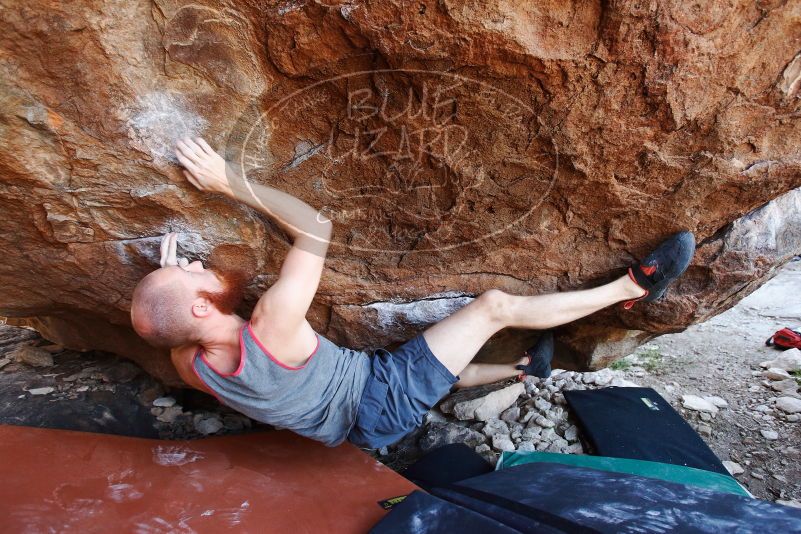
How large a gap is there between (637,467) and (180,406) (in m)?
2.37

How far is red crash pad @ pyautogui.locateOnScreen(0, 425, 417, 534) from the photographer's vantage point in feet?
5.58

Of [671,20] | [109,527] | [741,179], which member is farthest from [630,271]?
[109,527]

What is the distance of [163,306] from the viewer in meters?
1.70

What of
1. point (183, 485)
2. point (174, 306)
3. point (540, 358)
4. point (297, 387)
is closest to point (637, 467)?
point (540, 358)

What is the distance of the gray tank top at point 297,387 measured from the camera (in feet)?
5.84

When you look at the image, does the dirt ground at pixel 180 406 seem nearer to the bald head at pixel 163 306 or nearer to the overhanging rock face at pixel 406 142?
the overhanging rock face at pixel 406 142

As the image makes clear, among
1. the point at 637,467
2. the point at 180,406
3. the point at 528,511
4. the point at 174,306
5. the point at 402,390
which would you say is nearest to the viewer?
the point at 528,511

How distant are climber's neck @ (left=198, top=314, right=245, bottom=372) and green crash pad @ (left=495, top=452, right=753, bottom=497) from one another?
4.45 ft

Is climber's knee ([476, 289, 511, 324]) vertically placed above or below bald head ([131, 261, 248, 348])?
above

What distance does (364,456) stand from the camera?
222cm

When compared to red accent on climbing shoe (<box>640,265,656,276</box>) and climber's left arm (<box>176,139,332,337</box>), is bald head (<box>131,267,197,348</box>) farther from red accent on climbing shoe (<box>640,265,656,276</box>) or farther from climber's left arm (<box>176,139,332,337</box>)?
red accent on climbing shoe (<box>640,265,656,276</box>)

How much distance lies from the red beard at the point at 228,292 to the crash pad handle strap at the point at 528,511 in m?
1.06

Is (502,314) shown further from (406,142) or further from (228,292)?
(228,292)

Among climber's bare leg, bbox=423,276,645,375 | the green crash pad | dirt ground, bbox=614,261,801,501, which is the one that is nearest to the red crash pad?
climber's bare leg, bbox=423,276,645,375
